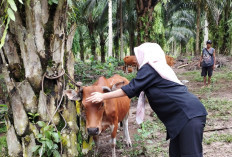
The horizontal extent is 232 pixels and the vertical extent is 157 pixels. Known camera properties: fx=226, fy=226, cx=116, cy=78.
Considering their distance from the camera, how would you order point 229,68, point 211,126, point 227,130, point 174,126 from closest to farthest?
→ point 174,126 → point 227,130 → point 211,126 → point 229,68

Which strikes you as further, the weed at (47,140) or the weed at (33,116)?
the weed at (33,116)

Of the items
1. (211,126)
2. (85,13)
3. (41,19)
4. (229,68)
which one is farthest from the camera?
(85,13)

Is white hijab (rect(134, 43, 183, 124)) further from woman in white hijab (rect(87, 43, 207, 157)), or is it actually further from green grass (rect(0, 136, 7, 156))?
green grass (rect(0, 136, 7, 156))

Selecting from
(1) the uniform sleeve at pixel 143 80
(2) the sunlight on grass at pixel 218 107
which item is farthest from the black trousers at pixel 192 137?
(2) the sunlight on grass at pixel 218 107

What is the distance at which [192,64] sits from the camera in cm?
1502

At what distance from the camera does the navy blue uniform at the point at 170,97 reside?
93.6 inches

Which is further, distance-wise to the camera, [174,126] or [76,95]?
[76,95]

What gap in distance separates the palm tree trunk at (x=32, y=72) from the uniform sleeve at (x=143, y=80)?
1.02m

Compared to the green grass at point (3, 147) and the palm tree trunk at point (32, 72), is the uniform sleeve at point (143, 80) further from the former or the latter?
the green grass at point (3, 147)

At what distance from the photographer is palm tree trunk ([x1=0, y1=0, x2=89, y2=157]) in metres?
2.70

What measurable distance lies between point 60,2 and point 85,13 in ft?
60.7

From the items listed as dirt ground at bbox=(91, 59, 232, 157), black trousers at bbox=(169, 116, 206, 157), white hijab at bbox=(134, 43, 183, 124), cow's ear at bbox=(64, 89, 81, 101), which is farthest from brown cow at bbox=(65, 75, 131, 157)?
black trousers at bbox=(169, 116, 206, 157)

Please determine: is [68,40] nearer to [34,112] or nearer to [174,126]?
[34,112]

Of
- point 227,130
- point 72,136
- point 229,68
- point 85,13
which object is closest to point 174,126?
point 72,136
